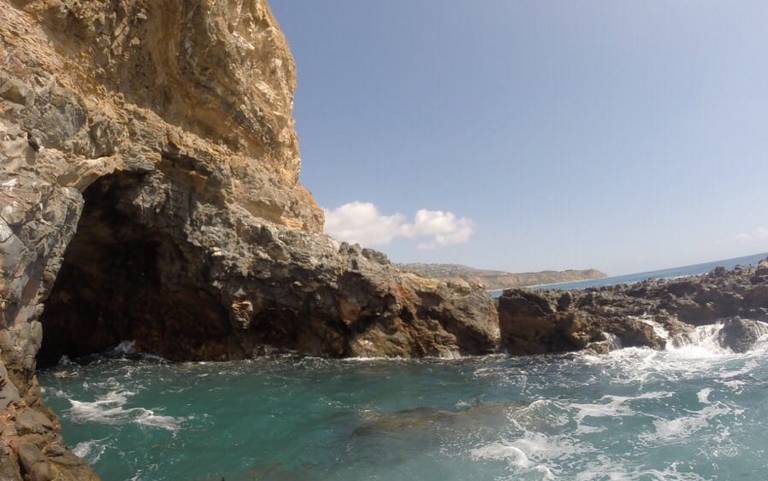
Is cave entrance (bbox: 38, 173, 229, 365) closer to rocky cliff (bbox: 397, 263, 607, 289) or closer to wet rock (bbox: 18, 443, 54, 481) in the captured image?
wet rock (bbox: 18, 443, 54, 481)

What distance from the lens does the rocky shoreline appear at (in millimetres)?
16234

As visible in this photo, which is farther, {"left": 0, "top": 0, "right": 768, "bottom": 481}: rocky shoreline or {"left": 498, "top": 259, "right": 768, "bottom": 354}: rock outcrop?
{"left": 498, "top": 259, "right": 768, "bottom": 354}: rock outcrop

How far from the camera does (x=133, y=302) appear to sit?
22.1 m

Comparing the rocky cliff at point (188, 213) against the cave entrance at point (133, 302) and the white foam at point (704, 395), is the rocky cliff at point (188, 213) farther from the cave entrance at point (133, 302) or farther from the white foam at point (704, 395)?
the white foam at point (704, 395)

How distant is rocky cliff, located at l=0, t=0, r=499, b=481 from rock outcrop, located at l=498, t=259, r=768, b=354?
1.49 m

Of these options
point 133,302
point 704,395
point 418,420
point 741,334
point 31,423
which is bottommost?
point 704,395

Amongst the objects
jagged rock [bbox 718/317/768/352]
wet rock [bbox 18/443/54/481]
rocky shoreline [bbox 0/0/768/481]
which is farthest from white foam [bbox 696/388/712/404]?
wet rock [bbox 18/443/54/481]

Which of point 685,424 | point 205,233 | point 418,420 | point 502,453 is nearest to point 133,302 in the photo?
point 205,233

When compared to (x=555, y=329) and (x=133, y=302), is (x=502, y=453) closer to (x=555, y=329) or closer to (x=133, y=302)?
(x=555, y=329)

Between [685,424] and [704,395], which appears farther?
[704,395]

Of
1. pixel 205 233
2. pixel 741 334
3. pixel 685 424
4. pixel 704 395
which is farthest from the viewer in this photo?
pixel 741 334

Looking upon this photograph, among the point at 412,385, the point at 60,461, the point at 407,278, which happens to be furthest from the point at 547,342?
the point at 60,461

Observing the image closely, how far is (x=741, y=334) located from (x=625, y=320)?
4.89m

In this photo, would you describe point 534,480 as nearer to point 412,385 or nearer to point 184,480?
point 184,480
